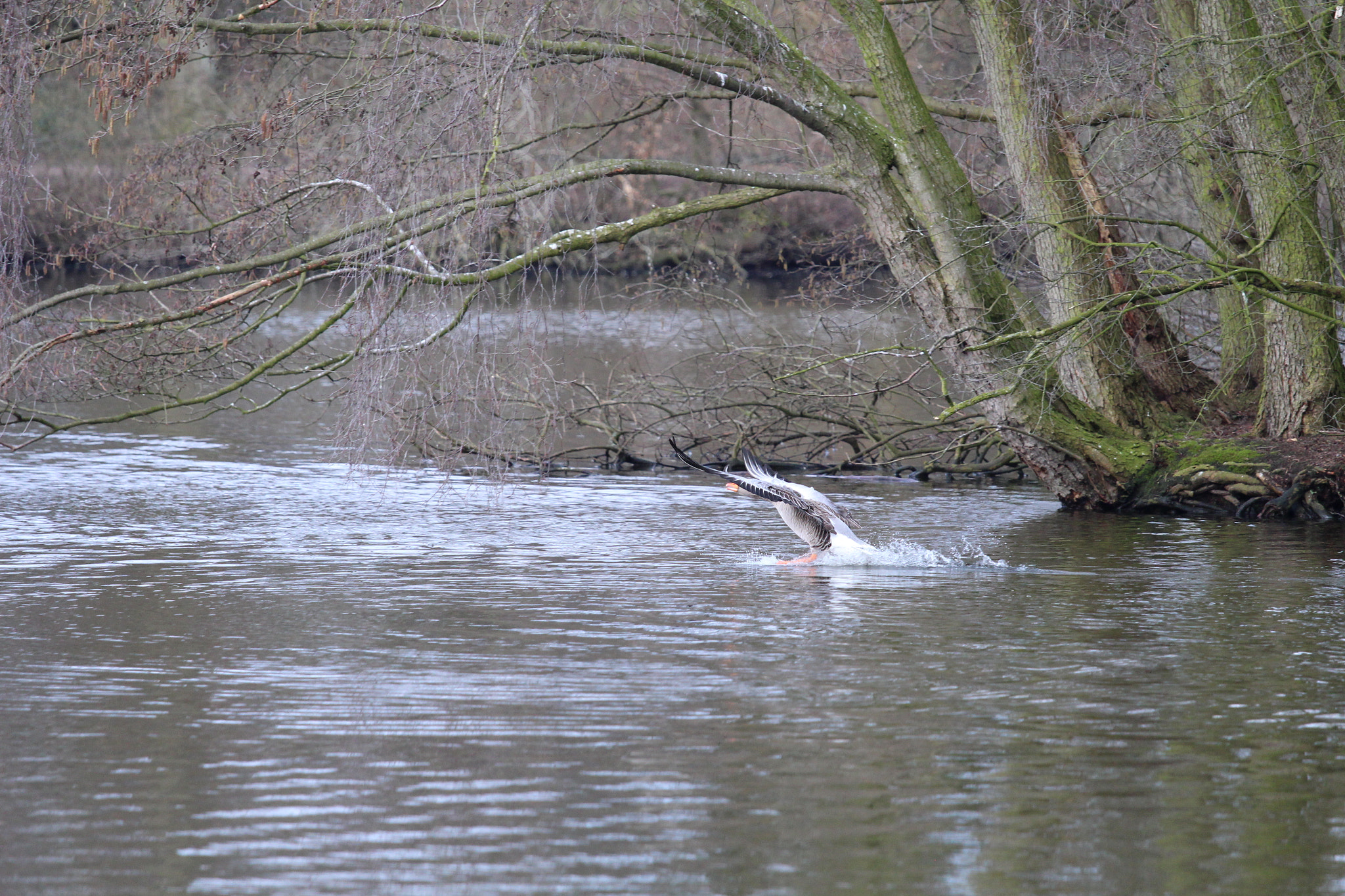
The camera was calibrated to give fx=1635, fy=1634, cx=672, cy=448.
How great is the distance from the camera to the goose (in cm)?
1066

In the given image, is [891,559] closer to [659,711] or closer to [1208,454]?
[1208,454]

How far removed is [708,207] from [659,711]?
625 centimetres

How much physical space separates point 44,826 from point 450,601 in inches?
156

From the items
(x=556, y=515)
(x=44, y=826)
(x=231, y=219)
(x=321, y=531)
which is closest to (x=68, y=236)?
(x=231, y=219)

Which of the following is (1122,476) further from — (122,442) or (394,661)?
(122,442)

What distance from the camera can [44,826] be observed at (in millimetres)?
5355

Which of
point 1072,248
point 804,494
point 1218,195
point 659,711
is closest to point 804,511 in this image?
point 804,494

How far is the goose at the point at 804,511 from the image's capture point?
35.0 feet

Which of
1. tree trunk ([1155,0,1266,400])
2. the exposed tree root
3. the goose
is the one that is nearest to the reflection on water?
the goose

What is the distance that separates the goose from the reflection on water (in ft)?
0.81

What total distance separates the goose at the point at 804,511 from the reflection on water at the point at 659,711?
0.81 feet

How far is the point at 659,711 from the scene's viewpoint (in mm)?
6812

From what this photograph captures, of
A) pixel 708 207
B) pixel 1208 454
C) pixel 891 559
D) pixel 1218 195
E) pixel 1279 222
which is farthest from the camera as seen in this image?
pixel 1218 195

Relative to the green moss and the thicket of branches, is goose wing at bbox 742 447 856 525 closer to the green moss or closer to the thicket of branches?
the thicket of branches
